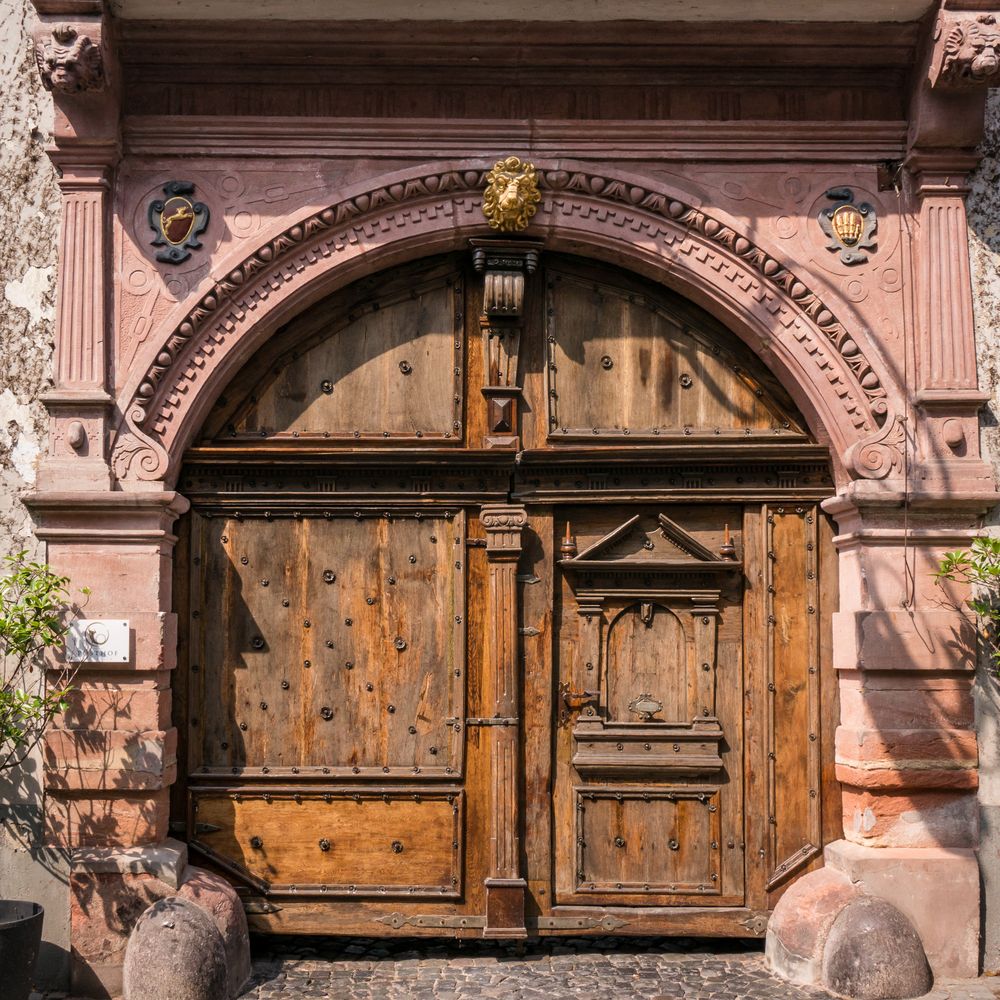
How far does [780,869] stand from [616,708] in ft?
3.42

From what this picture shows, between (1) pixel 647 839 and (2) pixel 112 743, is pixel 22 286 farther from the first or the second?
(1) pixel 647 839

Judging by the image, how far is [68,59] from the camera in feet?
16.7

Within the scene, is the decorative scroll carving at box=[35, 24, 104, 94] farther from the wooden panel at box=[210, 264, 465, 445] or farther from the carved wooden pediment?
the carved wooden pediment

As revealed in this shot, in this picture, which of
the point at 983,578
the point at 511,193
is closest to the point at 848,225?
the point at 511,193

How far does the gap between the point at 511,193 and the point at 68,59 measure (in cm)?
197

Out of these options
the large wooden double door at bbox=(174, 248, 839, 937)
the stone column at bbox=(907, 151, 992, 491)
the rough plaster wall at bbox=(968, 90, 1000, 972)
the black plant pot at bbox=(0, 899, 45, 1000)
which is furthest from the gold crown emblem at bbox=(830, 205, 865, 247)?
the black plant pot at bbox=(0, 899, 45, 1000)

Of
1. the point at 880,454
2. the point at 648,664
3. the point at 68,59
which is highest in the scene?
the point at 68,59

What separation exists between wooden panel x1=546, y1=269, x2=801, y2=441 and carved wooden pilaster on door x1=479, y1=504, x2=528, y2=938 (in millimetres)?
621

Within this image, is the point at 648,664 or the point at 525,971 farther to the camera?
the point at 648,664

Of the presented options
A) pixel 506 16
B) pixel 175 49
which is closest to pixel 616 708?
pixel 506 16

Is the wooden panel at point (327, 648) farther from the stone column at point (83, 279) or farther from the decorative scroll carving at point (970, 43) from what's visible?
the decorative scroll carving at point (970, 43)

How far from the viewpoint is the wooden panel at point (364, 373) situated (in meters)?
5.66

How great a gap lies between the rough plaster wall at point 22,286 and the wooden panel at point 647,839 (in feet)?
8.11

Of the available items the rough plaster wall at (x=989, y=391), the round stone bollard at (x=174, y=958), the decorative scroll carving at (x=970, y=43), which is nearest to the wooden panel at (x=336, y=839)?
the round stone bollard at (x=174, y=958)
